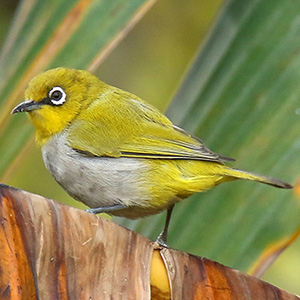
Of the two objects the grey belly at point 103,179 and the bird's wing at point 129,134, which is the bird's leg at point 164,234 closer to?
the grey belly at point 103,179

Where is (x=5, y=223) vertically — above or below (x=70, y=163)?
above

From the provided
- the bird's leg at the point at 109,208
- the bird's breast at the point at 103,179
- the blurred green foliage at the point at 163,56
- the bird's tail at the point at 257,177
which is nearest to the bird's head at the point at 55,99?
the bird's breast at the point at 103,179

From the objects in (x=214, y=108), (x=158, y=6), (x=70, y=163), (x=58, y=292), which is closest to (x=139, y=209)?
(x=70, y=163)

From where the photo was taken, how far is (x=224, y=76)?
9.80 feet

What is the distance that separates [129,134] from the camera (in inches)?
133

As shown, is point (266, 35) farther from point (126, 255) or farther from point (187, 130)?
point (126, 255)

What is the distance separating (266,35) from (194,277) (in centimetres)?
152

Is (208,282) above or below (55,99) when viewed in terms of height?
above

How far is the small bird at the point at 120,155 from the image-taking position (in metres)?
3.17

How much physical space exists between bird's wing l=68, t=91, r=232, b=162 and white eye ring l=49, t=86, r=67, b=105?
14 centimetres

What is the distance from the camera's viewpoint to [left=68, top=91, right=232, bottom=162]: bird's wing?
3.21 m

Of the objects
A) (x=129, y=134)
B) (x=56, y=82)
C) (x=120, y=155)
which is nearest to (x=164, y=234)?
(x=120, y=155)

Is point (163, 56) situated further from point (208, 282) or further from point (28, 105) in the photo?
point (208, 282)

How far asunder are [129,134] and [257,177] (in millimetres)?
812
